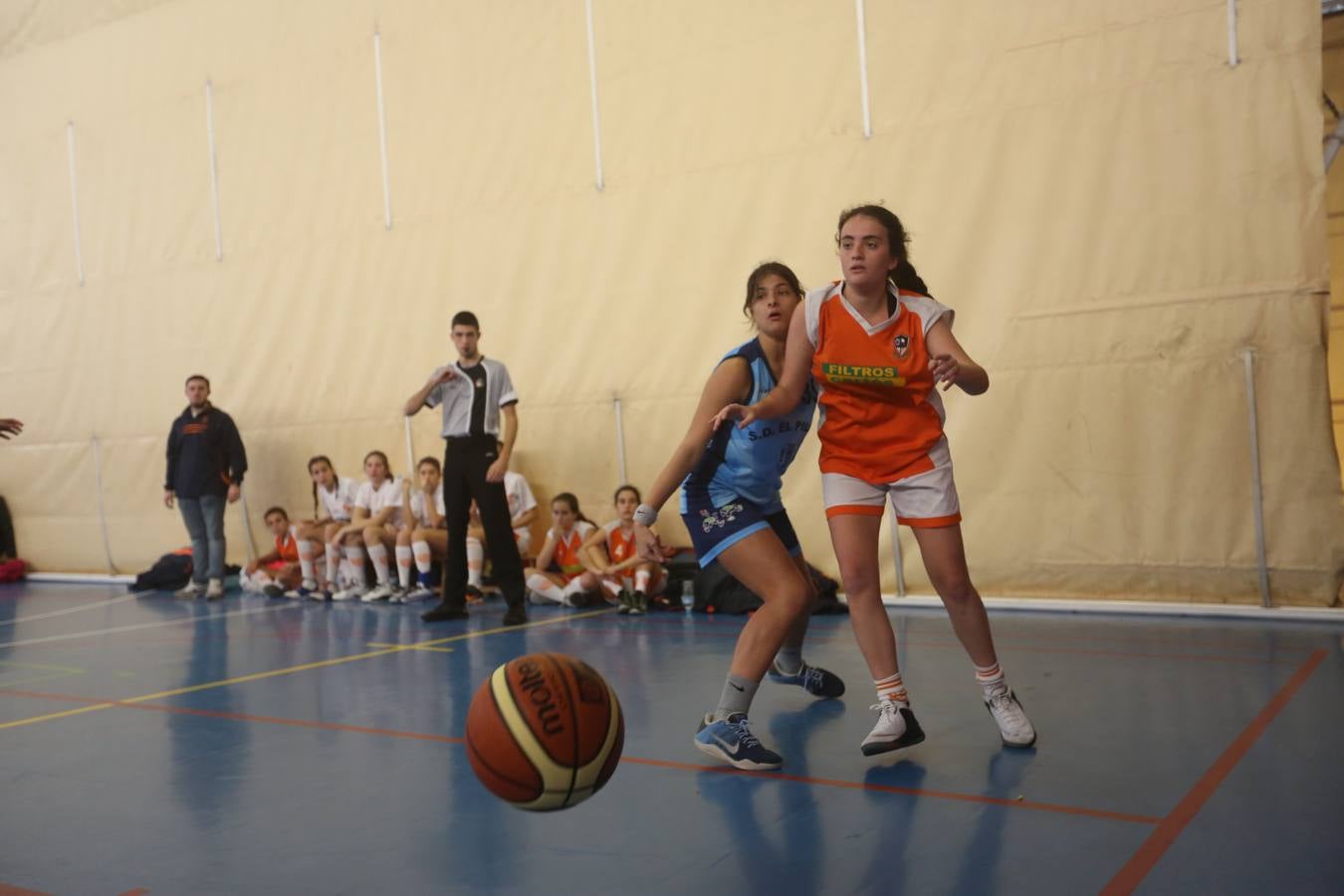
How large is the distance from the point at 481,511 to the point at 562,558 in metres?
1.17

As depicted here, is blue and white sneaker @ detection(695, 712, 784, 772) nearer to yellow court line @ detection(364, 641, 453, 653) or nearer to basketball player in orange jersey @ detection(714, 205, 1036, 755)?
basketball player in orange jersey @ detection(714, 205, 1036, 755)

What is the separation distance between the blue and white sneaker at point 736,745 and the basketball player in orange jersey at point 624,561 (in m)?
3.84

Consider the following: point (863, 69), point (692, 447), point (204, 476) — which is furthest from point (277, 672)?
point (863, 69)

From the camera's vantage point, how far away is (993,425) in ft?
22.8

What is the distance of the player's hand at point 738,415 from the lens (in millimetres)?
3305

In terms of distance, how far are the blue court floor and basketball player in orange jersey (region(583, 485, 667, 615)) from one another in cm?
161

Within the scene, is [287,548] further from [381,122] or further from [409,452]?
[381,122]

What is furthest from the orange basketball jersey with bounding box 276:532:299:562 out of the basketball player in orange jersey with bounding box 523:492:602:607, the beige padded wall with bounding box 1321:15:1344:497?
the beige padded wall with bounding box 1321:15:1344:497

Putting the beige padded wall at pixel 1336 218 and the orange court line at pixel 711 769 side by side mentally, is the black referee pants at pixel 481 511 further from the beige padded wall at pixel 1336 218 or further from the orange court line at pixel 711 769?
the beige padded wall at pixel 1336 218

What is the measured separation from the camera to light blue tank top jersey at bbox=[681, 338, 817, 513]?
11.9 ft

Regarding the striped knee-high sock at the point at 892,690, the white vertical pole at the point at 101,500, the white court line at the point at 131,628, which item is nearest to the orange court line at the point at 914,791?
the striped knee-high sock at the point at 892,690

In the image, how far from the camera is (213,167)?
10.9 m

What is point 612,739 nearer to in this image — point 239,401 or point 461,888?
point 461,888

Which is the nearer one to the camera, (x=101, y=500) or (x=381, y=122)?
(x=381, y=122)
